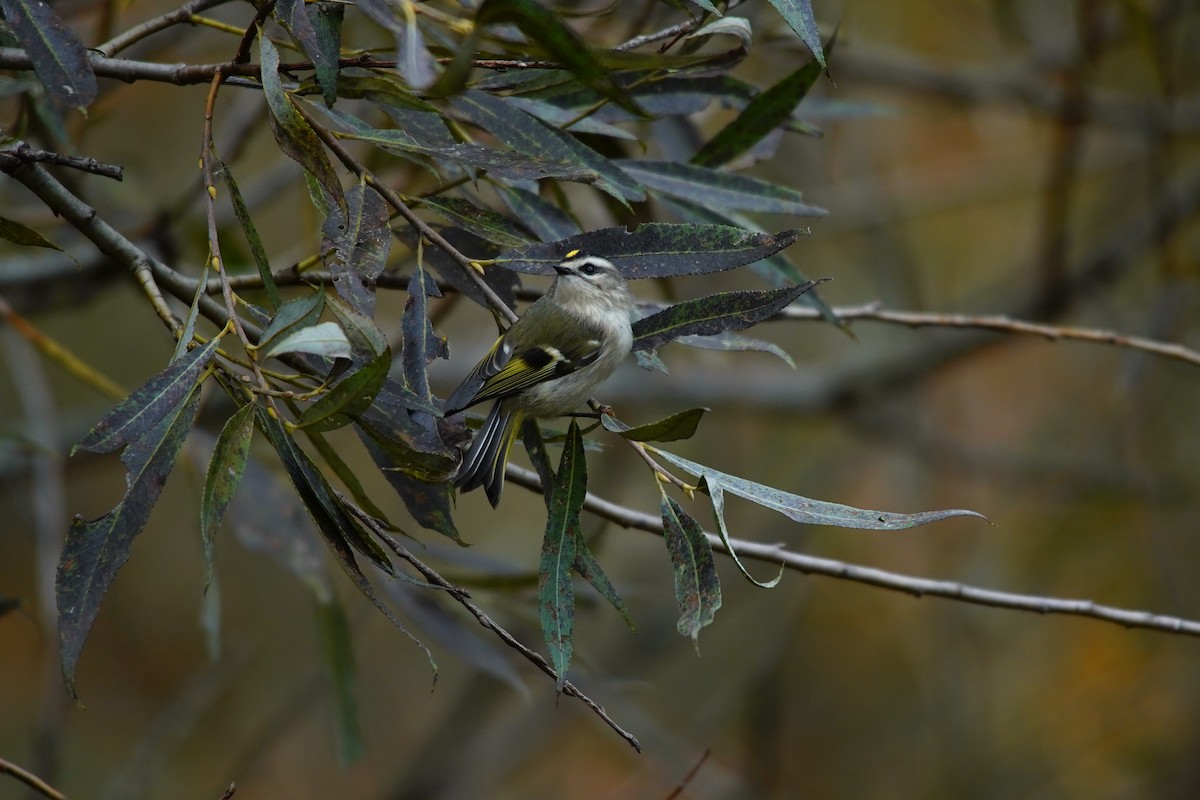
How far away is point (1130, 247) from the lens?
4.48m

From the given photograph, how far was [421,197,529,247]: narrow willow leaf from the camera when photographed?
5.25 feet

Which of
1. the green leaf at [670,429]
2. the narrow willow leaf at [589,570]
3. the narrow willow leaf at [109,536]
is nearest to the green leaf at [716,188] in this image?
the green leaf at [670,429]

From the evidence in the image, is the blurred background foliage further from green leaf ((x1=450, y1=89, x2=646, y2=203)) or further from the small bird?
green leaf ((x1=450, y1=89, x2=646, y2=203))

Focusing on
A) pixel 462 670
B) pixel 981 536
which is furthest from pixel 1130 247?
pixel 462 670

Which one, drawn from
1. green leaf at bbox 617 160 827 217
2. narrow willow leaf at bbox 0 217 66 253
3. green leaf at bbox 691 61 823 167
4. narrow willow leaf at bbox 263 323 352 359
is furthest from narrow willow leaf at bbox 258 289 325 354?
green leaf at bbox 691 61 823 167

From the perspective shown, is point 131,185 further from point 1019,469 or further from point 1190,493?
point 1190,493

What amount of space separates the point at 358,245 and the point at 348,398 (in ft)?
1.00

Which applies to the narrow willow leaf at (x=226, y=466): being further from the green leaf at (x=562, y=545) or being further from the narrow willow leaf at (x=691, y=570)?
the narrow willow leaf at (x=691, y=570)

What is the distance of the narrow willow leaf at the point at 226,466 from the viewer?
1.30m

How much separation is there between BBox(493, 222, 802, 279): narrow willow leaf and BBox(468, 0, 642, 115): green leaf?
0.36 m

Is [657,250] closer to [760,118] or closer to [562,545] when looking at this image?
[562,545]

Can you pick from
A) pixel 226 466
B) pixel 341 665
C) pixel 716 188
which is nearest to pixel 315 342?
pixel 226 466

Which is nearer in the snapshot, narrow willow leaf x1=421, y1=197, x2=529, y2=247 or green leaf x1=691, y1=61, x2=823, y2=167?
narrow willow leaf x1=421, y1=197, x2=529, y2=247

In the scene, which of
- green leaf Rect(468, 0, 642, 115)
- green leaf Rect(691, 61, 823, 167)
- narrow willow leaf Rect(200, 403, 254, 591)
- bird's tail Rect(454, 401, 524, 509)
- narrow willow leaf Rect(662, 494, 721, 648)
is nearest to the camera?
green leaf Rect(468, 0, 642, 115)
